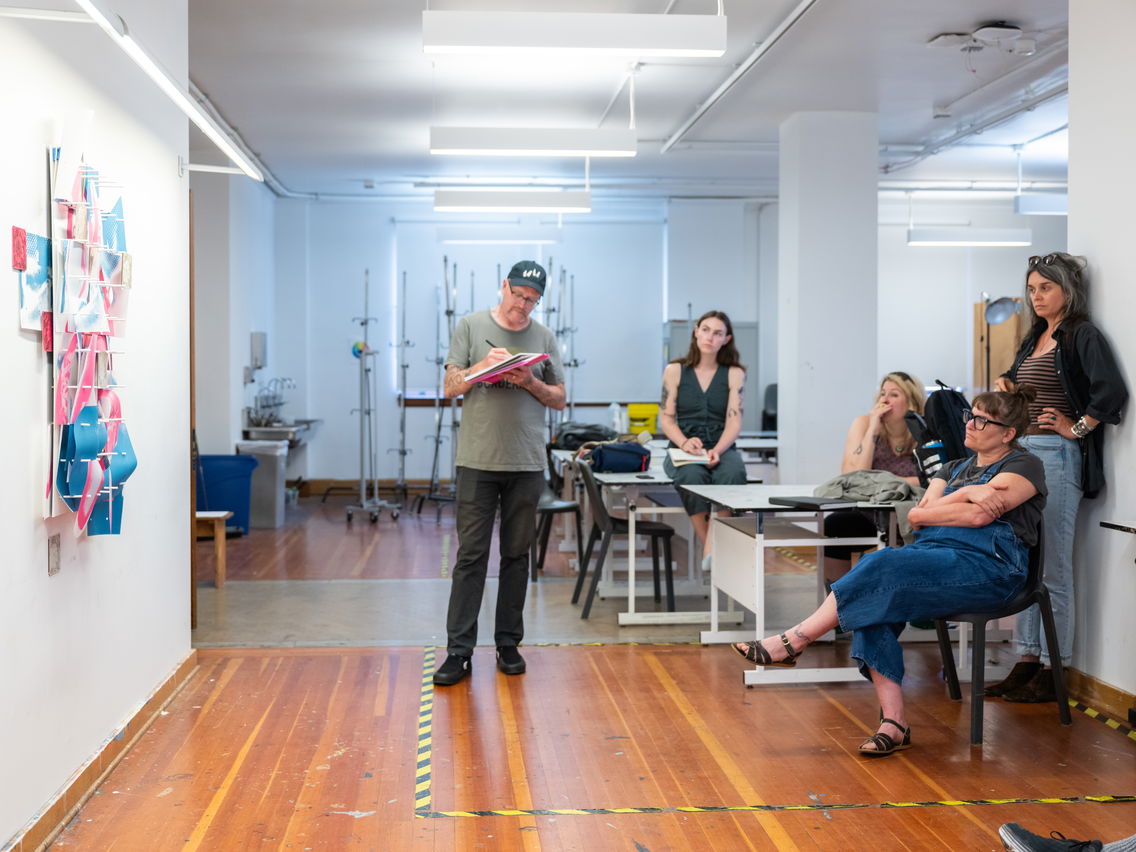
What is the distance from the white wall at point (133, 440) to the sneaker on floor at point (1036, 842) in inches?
94.6

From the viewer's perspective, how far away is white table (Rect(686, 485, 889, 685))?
443 centimetres

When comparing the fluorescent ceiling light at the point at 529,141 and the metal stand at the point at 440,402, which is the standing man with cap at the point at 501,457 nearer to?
the fluorescent ceiling light at the point at 529,141

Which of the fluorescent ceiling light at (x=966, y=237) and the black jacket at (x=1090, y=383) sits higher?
the fluorescent ceiling light at (x=966, y=237)

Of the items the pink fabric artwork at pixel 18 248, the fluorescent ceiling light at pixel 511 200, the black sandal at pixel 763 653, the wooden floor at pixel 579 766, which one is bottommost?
the wooden floor at pixel 579 766

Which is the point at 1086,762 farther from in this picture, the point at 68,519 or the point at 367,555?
the point at 367,555

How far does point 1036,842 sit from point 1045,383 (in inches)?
80.3

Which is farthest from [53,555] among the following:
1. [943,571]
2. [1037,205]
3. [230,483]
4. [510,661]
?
[1037,205]

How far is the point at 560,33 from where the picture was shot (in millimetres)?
4348

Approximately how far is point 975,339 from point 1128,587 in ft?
28.8

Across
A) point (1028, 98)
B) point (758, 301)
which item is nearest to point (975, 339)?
point (758, 301)

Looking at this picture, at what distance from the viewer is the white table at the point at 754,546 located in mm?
4434

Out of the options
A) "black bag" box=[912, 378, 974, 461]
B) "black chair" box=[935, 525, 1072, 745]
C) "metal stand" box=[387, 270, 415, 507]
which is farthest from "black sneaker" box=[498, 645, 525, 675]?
"metal stand" box=[387, 270, 415, 507]

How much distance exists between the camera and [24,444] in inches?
109

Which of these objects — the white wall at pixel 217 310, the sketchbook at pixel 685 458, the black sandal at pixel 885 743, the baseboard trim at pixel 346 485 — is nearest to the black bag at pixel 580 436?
the sketchbook at pixel 685 458
